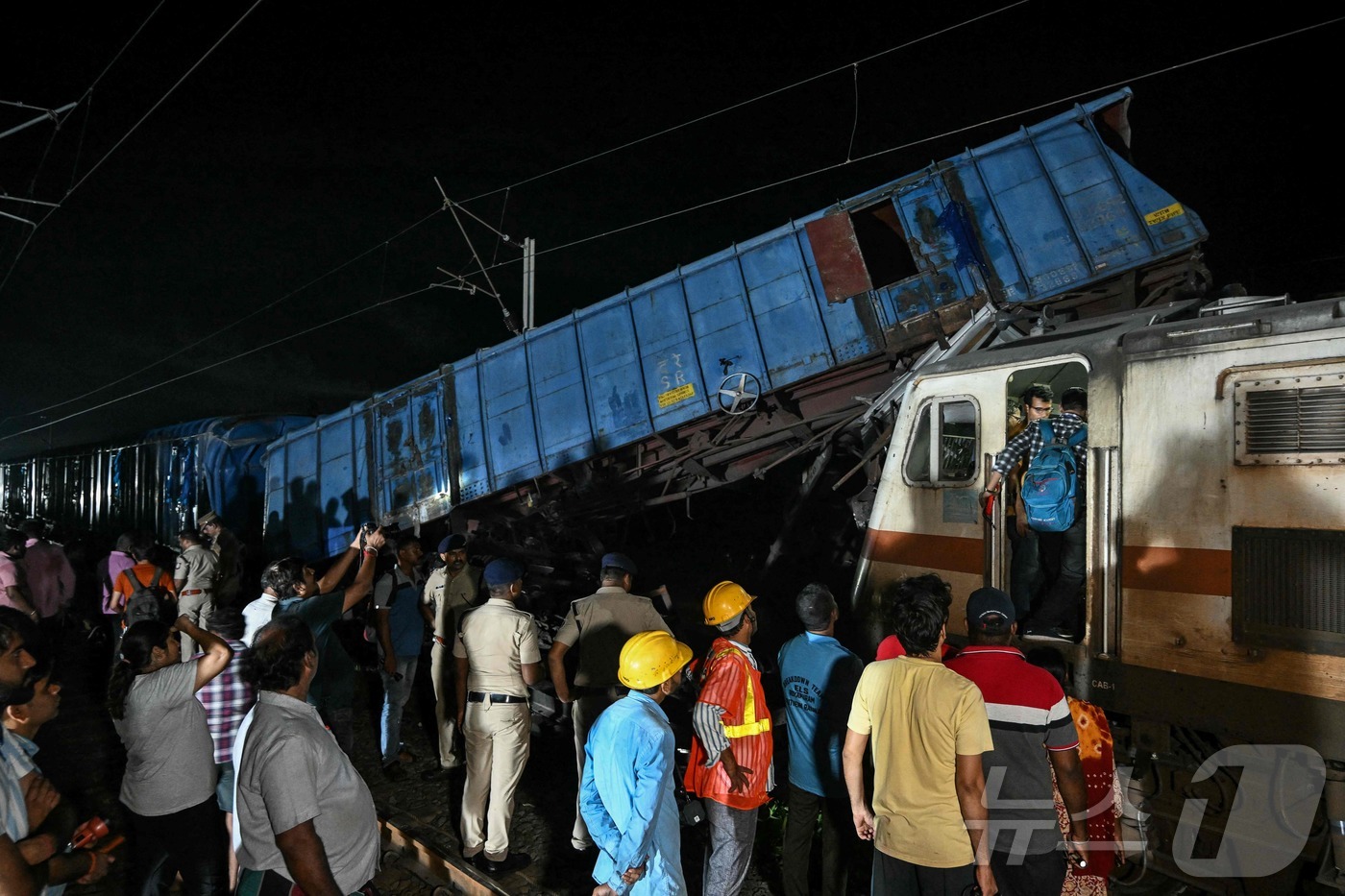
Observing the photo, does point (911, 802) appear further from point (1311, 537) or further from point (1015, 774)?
point (1311, 537)

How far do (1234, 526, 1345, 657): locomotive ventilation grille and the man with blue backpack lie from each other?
2.44ft

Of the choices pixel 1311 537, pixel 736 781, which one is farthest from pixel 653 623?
pixel 1311 537

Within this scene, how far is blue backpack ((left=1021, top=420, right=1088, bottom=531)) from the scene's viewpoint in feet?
12.9

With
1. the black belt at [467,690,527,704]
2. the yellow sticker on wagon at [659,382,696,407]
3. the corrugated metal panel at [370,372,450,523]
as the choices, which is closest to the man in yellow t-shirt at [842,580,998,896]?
the black belt at [467,690,527,704]

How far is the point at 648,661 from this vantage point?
2910 millimetres

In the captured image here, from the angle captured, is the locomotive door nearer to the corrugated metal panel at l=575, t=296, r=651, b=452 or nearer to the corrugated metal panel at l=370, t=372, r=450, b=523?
the corrugated metal panel at l=575, t=296, r=651, b=452

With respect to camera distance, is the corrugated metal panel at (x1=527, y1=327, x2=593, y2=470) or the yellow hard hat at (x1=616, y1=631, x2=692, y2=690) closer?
the yellow hard hat at (x1=616, y1=631, x2=692, y2=690)

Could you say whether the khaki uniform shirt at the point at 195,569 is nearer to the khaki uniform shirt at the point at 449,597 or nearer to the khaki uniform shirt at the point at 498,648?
the khaki uniform shirt at the point at 449,597

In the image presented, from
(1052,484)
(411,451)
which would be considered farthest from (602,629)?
(411,451)

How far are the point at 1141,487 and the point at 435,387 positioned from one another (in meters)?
9.19

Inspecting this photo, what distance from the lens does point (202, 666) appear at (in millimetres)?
3418

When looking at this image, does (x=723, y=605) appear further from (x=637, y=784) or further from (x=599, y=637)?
(x=599, y=637)

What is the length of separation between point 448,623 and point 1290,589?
5.24 metres

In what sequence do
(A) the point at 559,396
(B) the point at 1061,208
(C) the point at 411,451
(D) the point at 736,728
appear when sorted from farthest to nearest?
(C) the point at 411,451 → (A) the point at 559,396 → (B) the point at 1061,208 → (D) the point at 736,728
